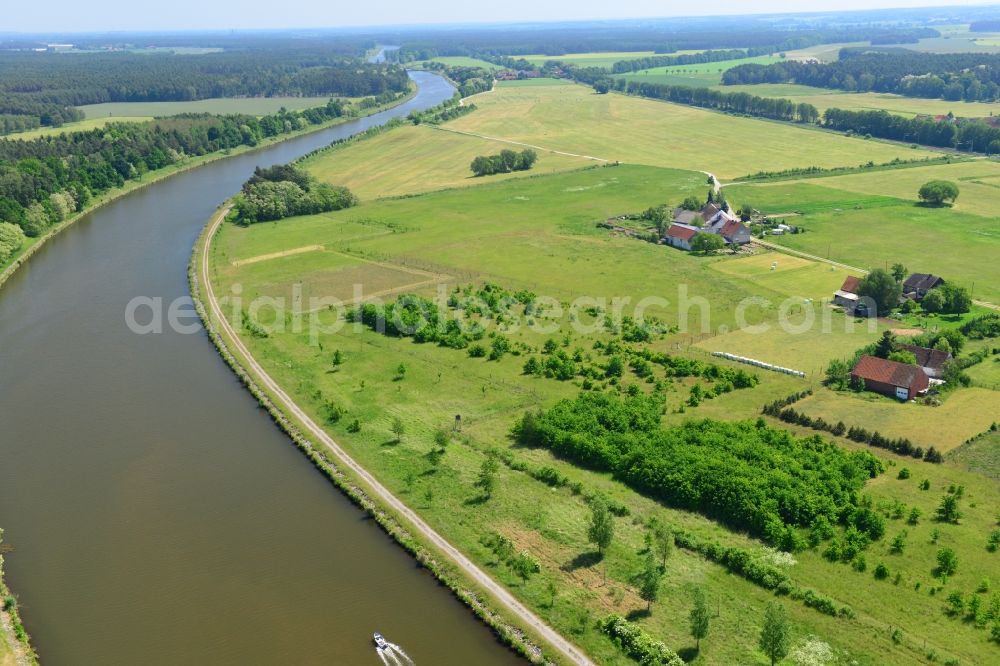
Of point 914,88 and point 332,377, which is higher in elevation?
point 914,88

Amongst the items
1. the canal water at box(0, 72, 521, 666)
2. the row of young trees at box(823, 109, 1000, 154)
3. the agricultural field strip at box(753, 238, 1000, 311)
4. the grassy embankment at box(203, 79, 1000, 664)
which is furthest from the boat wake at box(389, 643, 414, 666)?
the row of young trees at box(823, 109, 1000, 154)

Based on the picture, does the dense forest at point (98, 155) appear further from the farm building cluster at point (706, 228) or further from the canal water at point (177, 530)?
the farm building cluster at point (706, 228)

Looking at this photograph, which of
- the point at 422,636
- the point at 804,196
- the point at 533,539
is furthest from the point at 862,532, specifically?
the point at 804,196

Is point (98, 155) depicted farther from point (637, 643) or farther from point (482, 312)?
point (637, 643)

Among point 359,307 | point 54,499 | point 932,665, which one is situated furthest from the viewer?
point 359,307

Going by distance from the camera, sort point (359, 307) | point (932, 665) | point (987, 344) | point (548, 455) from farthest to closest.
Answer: point (359, 307), point (987, 344), point (548, 455), point (932, 665)

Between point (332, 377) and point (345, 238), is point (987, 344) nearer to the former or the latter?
point (332, 377)

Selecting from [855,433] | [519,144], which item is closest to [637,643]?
[855,433]
